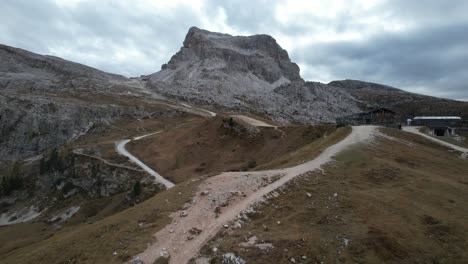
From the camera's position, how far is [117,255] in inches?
1022

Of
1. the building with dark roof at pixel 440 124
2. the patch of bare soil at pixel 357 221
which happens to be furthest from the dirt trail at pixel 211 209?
the building with dark roof at pixel 440 124

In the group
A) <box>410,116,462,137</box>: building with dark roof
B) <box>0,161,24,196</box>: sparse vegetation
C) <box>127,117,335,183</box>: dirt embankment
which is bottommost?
<box>0,161,24,196</box>: sparse vegetation

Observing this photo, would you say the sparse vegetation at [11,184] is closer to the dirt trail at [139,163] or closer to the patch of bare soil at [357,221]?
the dirt trail at [139,163]

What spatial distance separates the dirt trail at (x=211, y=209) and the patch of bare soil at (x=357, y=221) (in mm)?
1216

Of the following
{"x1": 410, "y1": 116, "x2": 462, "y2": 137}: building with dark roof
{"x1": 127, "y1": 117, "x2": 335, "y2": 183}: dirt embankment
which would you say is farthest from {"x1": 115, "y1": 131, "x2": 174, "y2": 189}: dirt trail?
{"x1": 410, "y1": 116, "x2": 462, "y2": 137}: building with dark roof

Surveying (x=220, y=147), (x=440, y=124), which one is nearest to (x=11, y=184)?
(x=220, y=147)

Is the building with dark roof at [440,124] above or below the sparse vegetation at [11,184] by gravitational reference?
above

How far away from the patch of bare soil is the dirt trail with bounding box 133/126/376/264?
1.22m

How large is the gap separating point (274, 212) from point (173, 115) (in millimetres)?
150839

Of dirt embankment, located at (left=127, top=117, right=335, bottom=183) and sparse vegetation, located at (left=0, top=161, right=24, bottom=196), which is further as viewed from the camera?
sparse vegetation, located at (left=0, top=161, right=24, bottom=196)

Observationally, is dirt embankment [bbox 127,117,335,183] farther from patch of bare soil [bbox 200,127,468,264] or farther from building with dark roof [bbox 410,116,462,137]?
building with dark roof [bbox 410,116,462,137]

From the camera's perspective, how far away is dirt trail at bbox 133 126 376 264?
25188mm

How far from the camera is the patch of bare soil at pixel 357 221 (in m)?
23.7

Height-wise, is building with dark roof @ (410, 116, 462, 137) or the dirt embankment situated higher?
building with dark roof @ (410, 116, 462, 137)
